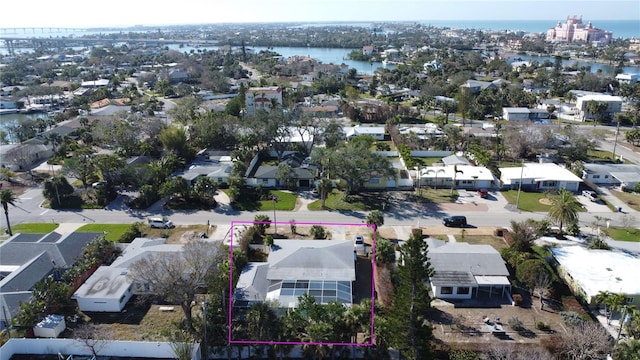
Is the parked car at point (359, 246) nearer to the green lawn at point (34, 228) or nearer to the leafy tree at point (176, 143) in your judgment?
the green lawn at point (34, 228)

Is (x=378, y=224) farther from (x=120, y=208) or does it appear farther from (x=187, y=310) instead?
(x=120, y=208)

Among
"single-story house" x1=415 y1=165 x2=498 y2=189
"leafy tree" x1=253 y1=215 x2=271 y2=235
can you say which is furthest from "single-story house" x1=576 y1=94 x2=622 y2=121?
"leafy tree" x1=253 y1=215 x2=271 y2=235

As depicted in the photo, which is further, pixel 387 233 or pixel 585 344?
pixel 387 233

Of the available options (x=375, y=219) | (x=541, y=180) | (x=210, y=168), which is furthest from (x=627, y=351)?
(x=210, y=168)

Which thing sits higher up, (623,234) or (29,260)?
(29,260)

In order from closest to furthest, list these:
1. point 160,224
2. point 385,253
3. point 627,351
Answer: point 627,351 < point 385,253 < point 160,224

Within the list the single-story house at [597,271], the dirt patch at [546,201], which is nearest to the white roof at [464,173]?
the dirt patch at [546,201]

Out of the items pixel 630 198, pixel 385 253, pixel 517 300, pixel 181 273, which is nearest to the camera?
pixel 181 273

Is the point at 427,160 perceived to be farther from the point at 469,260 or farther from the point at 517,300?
the point at 517,300
